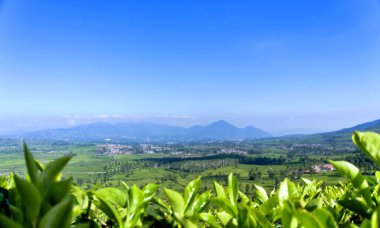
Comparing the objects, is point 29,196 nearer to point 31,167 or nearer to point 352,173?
point 31,167

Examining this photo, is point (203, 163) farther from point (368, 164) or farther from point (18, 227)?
point (18, 227)

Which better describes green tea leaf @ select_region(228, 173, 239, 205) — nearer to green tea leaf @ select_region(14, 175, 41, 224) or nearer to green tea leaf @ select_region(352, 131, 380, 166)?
green tea leaf @ select_region(352, 131, 380, 166)

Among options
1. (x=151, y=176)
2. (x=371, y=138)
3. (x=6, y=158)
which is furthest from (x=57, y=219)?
(x=6, y=158)

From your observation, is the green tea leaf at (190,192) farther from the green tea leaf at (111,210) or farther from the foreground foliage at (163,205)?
the green tea leaf at (111,210)

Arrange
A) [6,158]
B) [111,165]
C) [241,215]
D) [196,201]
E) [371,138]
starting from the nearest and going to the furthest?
[371,138] < [241,215] < [196,201] < [6,158] < [111,165]

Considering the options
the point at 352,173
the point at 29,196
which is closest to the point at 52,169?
the point at 29,196

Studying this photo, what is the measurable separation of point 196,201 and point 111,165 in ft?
527

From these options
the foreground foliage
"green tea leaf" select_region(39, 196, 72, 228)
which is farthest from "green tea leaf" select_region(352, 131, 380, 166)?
"green tea leaf" select_region(39, 196, 72, 228)

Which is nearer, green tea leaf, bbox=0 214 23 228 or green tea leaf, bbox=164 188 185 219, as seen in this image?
green tea leaf, bbox=0 214 23 228

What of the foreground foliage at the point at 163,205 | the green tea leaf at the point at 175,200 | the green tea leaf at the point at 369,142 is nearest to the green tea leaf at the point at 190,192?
the foreground foliage at the point at 163,205

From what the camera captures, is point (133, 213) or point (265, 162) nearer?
point (133, 213)

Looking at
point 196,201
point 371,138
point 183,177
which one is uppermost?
point 371,138

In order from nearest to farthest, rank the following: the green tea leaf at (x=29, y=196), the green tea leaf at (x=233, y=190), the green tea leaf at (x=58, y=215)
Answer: the green tea leaf at (x=58, y=215) → the green tea leaf at (x=29, y=196) → the green tea leaf at (x=233, y=190)

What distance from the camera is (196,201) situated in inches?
73.0
